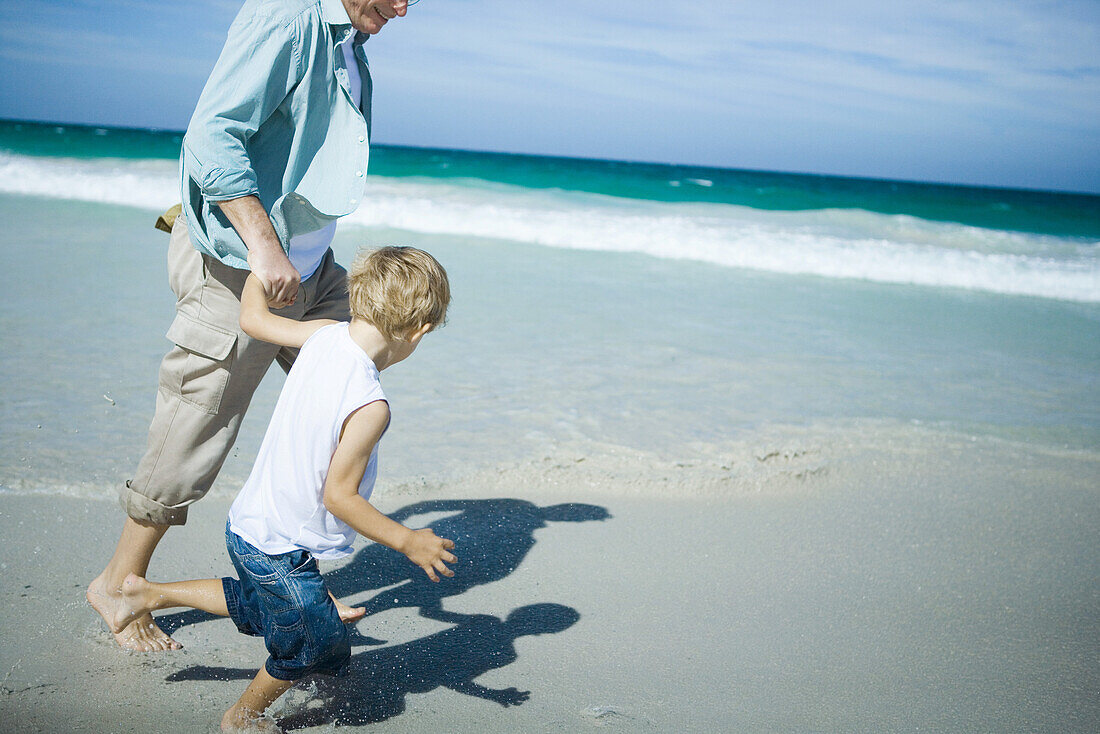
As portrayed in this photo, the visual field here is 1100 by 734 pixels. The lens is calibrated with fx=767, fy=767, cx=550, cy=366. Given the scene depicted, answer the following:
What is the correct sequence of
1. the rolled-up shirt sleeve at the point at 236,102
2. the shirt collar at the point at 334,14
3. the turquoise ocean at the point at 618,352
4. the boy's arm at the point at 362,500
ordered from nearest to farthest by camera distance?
the boy's arm at the point at 362,500 → the rolled-up shirt sleeve at the point at 236,102 → the shirt collar at the point at 334,14 → the turquoise ocean at the point at 618,352

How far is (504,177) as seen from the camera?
31.9 metres

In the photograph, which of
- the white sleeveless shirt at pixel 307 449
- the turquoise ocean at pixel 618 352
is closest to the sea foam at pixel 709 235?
the turquoise ocean at pixel 618 352

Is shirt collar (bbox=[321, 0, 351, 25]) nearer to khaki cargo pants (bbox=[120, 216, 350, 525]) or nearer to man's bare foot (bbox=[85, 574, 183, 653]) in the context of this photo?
khaki cargo pants (bbox=[120, 216, 350, 525])

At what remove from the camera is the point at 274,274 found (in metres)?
1.83

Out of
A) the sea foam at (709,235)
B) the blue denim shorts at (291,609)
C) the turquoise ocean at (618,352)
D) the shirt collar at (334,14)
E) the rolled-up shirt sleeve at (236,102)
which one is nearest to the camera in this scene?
the blue denim shorts at (291,609)

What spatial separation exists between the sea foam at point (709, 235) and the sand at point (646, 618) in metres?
8.25

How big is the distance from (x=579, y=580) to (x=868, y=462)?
1937 millimetres

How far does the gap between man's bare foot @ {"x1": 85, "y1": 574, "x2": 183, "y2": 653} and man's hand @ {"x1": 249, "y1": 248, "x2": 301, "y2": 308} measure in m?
0.99

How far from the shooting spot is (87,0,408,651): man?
1.84m

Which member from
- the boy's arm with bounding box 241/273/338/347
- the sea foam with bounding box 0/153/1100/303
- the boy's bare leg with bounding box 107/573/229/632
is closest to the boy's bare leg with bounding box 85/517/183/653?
the boy's bare leg with bounding box 107/573/229/632

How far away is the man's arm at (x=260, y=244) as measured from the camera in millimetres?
1833

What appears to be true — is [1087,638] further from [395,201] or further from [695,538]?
[395,201]

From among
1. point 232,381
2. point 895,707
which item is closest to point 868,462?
point 895,707

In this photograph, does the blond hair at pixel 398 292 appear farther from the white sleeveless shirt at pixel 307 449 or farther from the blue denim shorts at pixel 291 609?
the blue denim shorts at pixel 291 609
